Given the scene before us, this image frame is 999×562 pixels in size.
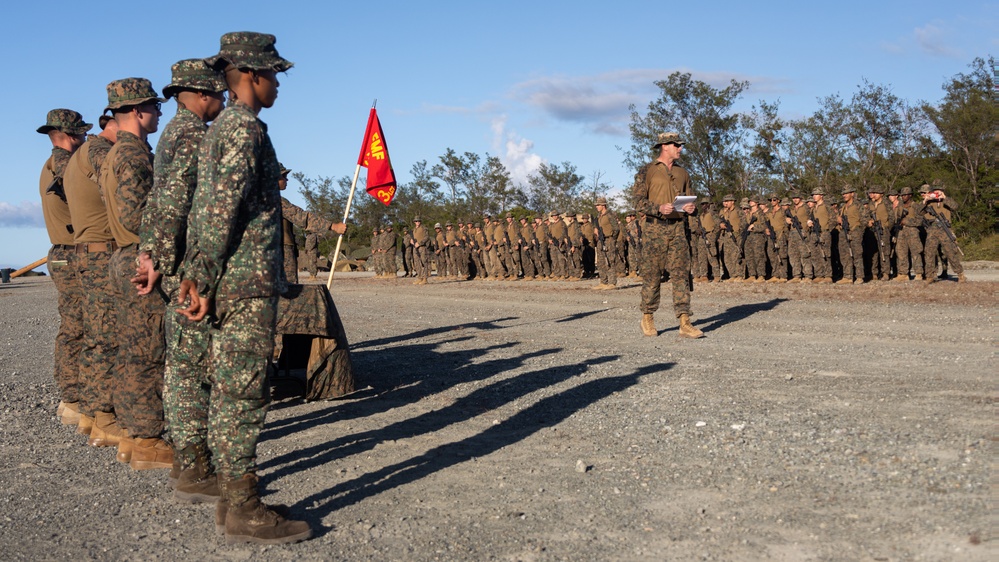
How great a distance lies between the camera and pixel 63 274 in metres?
7.07

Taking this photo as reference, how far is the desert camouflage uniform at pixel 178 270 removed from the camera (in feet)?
15.1

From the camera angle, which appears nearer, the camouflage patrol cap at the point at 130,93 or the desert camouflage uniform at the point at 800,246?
the camouflage patrol cap at the point at 130,93

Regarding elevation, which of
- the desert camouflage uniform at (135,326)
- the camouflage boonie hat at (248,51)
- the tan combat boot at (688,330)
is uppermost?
the camouflage boonie hat at (248,51)

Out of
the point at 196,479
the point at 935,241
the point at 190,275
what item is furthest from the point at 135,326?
the point at 935,241

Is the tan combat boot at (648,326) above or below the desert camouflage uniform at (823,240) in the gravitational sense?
below

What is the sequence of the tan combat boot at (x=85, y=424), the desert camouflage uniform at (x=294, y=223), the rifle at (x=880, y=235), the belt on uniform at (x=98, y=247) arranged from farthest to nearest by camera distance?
the rifle at (x=880, y=235) → the desert camouflage uniform at (x=294, y=223) → the tan combat boot at (x=85, y=424) → the belt on uniform at (x=98, y=247)

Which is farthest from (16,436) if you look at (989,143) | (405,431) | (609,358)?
(989,143)

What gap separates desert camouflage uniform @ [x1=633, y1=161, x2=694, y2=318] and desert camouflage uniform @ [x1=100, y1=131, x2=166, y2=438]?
19.1ft

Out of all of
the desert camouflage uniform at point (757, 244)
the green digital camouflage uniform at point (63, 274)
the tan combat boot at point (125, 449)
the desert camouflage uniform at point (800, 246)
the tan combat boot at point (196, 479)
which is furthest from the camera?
the desert camouflage uniform at point (757, 244)

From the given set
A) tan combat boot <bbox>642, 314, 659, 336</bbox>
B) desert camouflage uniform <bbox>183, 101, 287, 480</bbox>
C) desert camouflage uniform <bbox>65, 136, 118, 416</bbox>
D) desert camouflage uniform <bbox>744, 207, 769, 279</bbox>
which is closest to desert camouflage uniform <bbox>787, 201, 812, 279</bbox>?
desert camouflage uniform <bbox>744, 207, 769, 279</bbox>

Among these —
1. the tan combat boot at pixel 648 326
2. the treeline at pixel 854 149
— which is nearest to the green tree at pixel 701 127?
the treeline at pixel 854 149

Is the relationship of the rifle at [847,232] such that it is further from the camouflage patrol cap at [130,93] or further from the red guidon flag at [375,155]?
the camouflage patrol cap at [130,93]

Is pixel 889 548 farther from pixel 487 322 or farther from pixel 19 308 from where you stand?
pixel 19 308

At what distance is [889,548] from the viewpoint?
3.48 m
